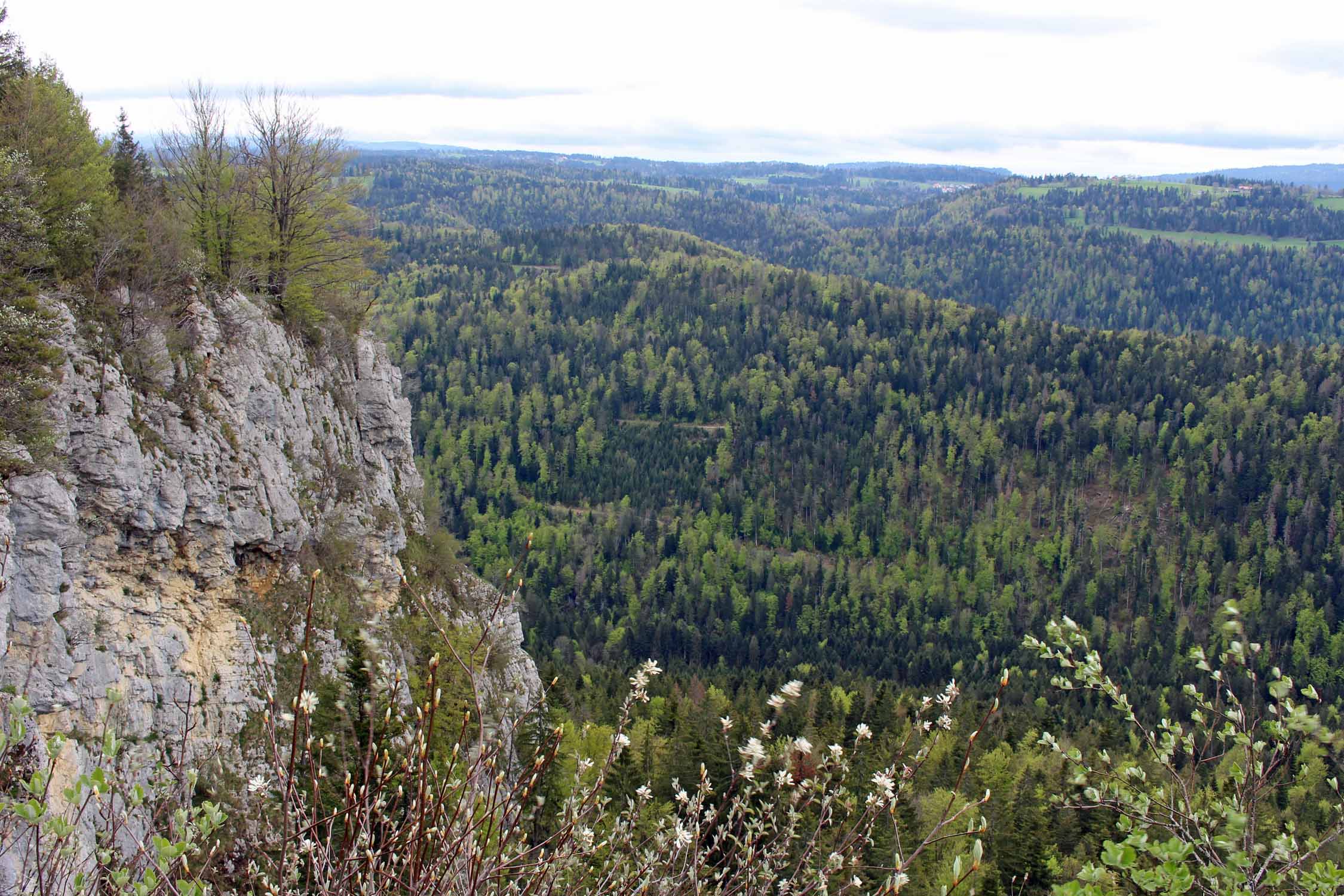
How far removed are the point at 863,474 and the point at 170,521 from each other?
132 meters

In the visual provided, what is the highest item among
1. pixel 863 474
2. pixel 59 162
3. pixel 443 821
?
pixel 59 162

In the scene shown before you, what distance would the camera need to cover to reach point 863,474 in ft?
476

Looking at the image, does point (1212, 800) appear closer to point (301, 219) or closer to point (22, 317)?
point (22, 317)

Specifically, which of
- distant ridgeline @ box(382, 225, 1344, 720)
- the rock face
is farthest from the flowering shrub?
distant ridgeline @ box(382, 225, 1344, 720)

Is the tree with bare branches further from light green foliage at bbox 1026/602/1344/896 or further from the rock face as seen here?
light green foliage at bbox 1026/602/1344/896

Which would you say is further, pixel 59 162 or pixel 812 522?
pixel 812 522

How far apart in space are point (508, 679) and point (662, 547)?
91011 millimetres

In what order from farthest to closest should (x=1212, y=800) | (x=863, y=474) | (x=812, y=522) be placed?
1. (x=863, y=474)
2. (x=812, y=522)
3. (x=1212, y=800)

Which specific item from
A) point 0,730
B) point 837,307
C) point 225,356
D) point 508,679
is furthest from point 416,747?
point 837,307

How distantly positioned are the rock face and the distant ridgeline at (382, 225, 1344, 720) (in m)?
51.8

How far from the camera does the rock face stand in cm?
1580

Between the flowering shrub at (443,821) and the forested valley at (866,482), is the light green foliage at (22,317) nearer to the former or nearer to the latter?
the flowering shrub at (443,821)

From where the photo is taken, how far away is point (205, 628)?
2048cm

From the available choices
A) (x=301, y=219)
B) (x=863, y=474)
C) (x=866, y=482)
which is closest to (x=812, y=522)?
(x=866, y=482)
